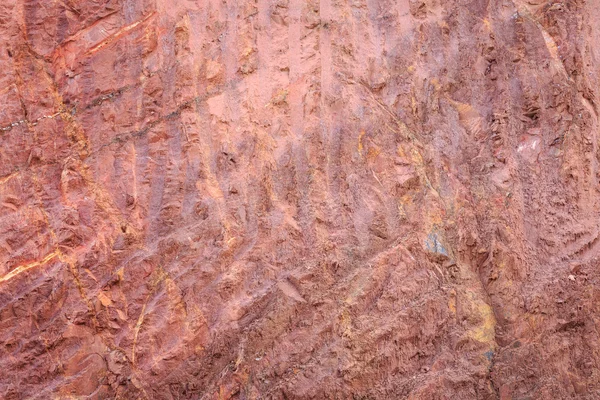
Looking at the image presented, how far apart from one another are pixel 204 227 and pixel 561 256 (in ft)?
10.2

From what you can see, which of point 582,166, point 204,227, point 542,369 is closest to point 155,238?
point 204,227

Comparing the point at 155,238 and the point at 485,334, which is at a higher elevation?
the point at 155,238

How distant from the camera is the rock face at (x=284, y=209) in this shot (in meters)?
6.17

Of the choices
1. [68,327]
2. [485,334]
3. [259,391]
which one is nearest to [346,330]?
[259,391]

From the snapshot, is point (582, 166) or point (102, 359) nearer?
point (102, 359)

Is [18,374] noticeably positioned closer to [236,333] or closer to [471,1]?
[236,333]

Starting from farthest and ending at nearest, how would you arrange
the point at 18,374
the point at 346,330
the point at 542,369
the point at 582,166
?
the point at 582,166, the point at 542,369, the point at 346,330, the point at 18,374

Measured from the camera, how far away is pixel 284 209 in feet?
21.5

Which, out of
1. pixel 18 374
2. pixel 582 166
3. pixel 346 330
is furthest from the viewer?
pixel 582 166

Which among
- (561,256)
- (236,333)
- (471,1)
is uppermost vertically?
(471,1)

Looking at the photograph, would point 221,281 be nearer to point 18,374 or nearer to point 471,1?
point 18,374

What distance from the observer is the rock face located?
20.2 ft

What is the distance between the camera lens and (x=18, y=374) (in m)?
5.93

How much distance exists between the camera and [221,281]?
6.29m
